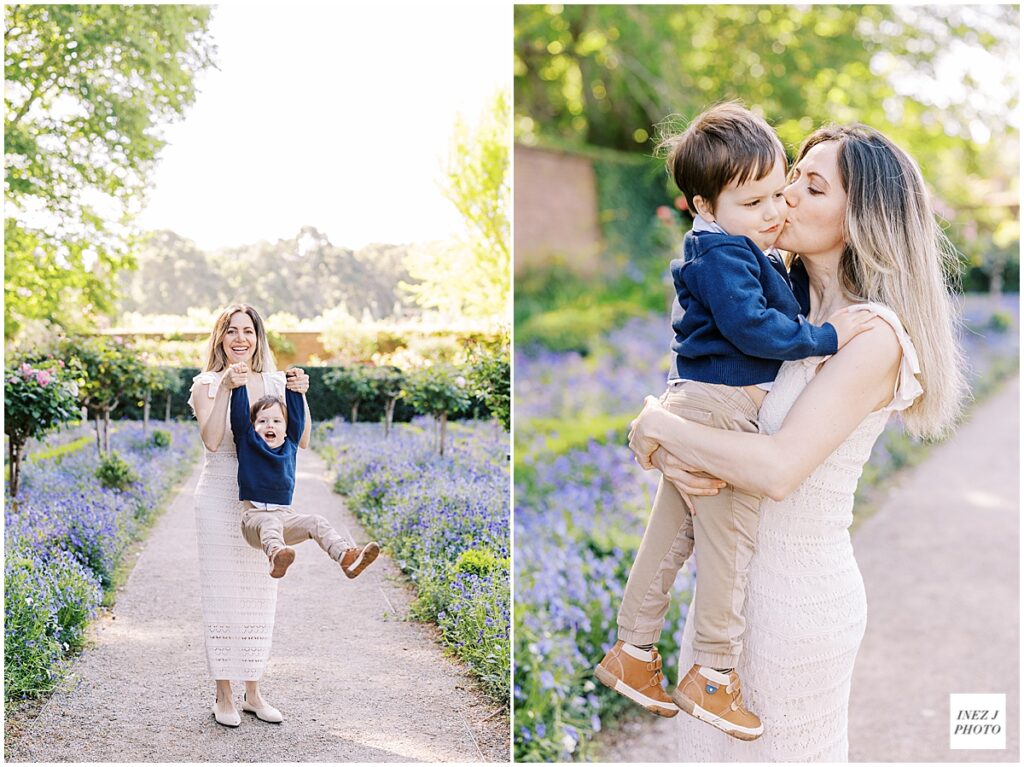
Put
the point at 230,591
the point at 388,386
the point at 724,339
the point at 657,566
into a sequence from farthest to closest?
the point at 388,386 → the point at 230,591 → the point at 657,566 → the point at 724,339

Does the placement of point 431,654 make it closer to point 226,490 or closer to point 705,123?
point 226,490

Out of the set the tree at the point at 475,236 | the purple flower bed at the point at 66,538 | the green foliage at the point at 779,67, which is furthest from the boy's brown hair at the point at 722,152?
the green foliage at the point at 779,67

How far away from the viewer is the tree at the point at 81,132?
110 inches

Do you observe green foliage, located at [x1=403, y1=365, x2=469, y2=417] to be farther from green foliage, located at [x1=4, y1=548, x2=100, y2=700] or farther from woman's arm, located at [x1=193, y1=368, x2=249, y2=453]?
green foliage, located at [x1=4, y1=548, x2=100, y2=700]

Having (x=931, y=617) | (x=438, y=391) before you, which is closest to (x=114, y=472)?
(x=438, y=391)

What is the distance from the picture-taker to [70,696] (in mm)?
2662

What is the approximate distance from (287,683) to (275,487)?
0.56 meters

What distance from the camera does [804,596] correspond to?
6.05ft

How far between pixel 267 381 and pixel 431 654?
0.88 metres

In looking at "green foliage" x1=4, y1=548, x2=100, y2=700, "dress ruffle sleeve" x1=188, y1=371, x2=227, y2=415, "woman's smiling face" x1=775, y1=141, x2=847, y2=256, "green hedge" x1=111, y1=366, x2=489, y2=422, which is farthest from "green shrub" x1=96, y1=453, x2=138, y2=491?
"woman's smiling face" x1=775, y1=141, x2=847, y2=256

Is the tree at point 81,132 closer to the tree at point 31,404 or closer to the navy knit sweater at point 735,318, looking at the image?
the tree at point 31,404

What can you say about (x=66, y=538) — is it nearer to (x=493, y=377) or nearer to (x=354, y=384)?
(x=354, y=384)

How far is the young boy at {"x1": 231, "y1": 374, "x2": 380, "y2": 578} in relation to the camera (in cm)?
253

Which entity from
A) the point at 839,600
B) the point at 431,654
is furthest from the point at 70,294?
the point at 839,600
